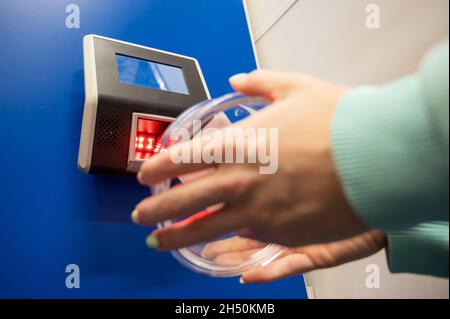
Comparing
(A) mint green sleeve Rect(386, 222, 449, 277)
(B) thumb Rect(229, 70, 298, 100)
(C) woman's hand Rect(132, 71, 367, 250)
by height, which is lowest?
(A) mint green sleeve Rect(386, 222, 449, 277)

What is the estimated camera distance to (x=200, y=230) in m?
0.35

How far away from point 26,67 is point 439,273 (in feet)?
2.61

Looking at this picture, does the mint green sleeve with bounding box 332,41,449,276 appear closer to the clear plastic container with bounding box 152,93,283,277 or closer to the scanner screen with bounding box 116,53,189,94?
the clear plastic container with bounding box 152,93,283,277

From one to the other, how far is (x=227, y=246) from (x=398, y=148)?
37 cm

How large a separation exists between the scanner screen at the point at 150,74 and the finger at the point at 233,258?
361 mm

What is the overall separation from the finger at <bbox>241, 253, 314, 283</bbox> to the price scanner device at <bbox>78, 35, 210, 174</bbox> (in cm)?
30

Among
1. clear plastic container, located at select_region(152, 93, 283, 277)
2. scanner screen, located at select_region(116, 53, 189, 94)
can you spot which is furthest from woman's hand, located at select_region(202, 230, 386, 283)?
scanner screen, located at select_region(116, 53, 189, 94)

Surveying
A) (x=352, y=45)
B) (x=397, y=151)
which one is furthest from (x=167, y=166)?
(x=352, y=45)

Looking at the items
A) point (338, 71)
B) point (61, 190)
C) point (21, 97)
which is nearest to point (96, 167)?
point (61, 190)

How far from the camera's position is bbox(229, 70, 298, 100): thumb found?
359 millimetres

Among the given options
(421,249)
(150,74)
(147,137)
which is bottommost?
(421,249)

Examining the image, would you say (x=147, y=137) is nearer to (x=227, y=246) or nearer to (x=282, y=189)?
(x=227, y=246)

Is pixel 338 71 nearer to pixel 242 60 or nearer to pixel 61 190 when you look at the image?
pixel 242 60

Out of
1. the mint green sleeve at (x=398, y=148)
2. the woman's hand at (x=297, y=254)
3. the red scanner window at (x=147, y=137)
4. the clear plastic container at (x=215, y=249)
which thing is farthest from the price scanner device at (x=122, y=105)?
the mint green sleeve at (x=398, y=148)
